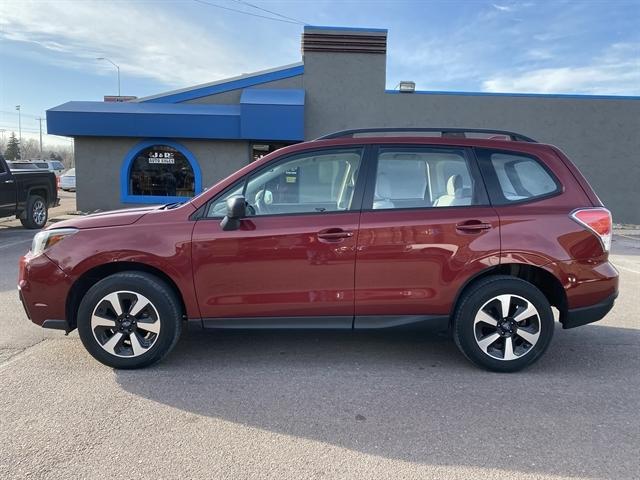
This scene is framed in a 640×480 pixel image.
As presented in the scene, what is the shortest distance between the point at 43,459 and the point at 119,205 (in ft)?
42.6

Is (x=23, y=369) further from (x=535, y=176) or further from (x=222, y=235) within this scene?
(x=535, y=176)

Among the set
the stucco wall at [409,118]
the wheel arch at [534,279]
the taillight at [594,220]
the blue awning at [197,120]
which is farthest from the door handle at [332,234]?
the stucco wall at [409,118]

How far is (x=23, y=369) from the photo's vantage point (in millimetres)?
3826

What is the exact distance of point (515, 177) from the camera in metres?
3.98

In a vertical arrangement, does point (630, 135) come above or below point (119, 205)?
above

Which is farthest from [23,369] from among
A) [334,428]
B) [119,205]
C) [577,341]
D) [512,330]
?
[119,205]

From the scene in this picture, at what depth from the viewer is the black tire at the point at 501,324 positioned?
376 centimetres

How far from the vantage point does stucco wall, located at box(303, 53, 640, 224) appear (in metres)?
14.0

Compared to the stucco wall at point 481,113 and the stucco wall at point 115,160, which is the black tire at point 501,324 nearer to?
the stucco wall at point 481,113

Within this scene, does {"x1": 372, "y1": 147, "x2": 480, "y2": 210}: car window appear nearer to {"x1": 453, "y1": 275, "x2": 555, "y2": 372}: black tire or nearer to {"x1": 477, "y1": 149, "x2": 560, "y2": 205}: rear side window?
{"x1": 477, "y1": 149, "x2": 560, "y2": 205}: rear side window

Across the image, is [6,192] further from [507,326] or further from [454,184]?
[507,326]

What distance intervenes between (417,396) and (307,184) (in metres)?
1.86

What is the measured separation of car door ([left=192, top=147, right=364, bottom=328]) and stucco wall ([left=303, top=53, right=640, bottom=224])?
35.7ft

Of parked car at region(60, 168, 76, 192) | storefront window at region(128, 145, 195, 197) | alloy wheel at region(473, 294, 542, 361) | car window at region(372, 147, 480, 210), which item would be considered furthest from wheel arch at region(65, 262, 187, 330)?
parked car at region(60, 168, 76, 192)
